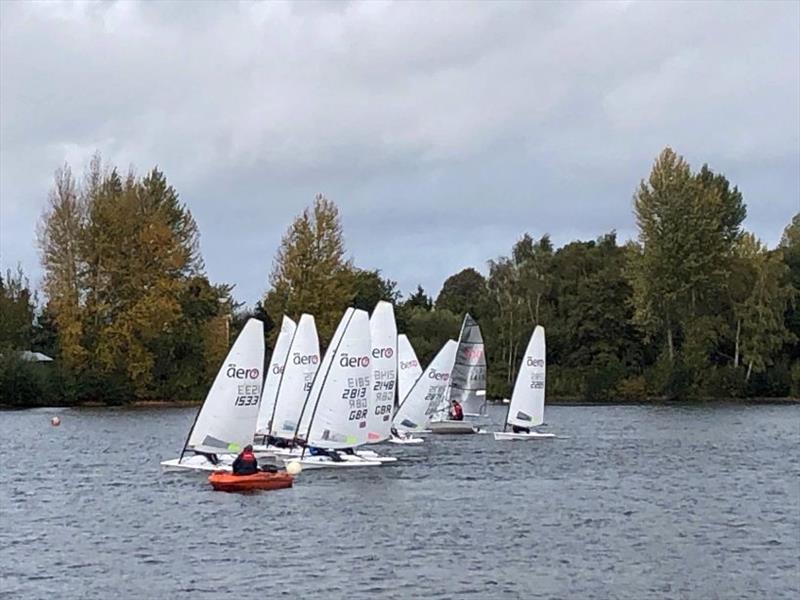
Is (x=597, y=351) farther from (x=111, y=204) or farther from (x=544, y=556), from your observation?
(x=544, y=556)

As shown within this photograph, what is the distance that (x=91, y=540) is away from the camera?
106 feet

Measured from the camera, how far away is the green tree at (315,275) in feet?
321

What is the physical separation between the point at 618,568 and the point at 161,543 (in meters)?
10.2

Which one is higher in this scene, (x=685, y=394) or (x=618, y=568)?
(x=685, y=394)

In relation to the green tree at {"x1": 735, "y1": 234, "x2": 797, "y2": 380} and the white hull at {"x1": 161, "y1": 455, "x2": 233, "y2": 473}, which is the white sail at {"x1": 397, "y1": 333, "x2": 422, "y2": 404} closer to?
the white hull at {"x1": 161, "y1": 455, "x2": 233, "y2": 473}

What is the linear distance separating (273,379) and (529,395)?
40.7 ft

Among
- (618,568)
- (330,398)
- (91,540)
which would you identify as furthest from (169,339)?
(618,568)

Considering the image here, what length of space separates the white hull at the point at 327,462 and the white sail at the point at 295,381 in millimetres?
4541

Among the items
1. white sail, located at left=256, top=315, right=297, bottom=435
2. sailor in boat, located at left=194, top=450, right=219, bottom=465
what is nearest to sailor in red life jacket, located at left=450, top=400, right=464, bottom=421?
white sail, located at left=256, top=315, right=297, bottom=435

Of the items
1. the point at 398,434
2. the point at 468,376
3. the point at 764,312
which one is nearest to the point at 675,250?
the point at 764,312

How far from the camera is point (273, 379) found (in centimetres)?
5438

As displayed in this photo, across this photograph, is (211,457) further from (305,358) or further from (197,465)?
(305,358)

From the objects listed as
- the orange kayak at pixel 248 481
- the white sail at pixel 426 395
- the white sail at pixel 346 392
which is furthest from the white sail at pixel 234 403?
the white sail at pixel 426 395

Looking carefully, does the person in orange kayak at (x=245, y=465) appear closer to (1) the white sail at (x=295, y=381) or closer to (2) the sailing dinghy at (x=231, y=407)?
(2) the sailing dinghy at (x=231, y=407)
